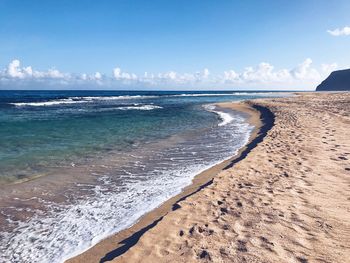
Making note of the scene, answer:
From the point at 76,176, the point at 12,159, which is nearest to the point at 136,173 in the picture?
the point at 76,176

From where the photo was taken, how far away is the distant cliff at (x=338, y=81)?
519 feet

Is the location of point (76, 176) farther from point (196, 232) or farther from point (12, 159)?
point (196, 232)

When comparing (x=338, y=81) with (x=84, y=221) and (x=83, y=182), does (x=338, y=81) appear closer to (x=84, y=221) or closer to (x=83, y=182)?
(x=83, y=182)

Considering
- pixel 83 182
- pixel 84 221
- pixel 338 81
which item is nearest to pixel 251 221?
pixel 84 221

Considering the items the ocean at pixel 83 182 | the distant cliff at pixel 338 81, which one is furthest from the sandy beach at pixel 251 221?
the distant cliff at pixel 338 81

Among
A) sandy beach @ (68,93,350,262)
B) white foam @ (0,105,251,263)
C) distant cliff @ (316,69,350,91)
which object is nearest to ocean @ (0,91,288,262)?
white foam @ (0,105,251,263)

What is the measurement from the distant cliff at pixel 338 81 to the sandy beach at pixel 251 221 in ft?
549

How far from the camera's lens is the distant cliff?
15818 cm

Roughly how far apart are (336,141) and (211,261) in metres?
11.0

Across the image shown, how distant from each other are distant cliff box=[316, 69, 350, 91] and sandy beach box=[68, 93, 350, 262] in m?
167

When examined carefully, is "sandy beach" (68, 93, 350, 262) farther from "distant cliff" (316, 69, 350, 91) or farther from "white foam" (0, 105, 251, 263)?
"distant cliff" (316, 69, 350, 91)

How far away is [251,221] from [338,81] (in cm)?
18607

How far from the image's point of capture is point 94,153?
13922 millimetres

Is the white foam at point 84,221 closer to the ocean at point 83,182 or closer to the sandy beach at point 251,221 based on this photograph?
the ocean at point 83,182
